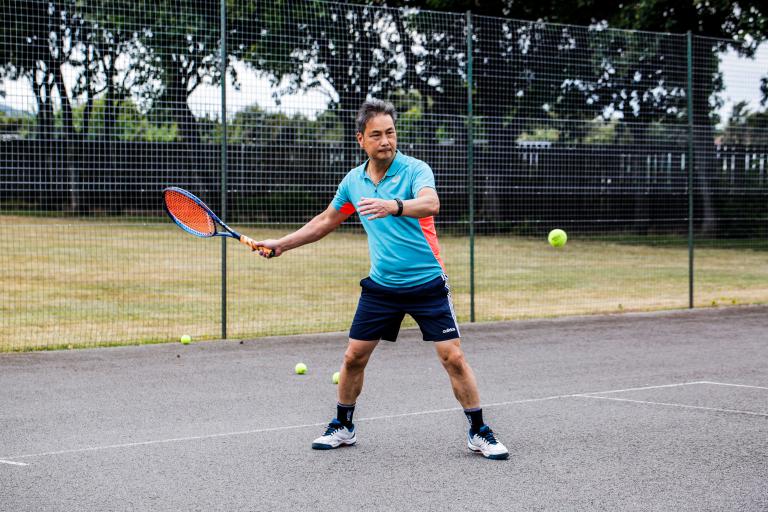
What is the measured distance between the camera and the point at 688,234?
13336 millimetres

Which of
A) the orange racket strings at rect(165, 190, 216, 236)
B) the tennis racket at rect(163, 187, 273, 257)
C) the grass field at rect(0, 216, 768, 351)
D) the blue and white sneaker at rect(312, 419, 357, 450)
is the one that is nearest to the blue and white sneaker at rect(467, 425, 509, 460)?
the blue and white sneaker at rect(312, 419, 357, 450)

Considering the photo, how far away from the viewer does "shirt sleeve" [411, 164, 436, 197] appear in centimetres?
531

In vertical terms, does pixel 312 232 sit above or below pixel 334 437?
above

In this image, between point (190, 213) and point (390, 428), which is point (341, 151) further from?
point (390, 428)

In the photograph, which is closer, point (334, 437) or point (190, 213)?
point (334, 437)

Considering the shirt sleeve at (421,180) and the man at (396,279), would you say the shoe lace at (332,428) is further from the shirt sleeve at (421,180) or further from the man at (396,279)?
the shirt sleeve at (421,180)

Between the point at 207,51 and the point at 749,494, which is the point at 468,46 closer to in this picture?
the point at 207,51

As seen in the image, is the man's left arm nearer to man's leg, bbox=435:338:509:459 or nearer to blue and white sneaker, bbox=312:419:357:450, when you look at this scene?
man's leg, bbox=435:338:509:459

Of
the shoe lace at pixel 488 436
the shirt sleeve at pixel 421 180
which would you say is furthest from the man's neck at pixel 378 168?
the shoe lace at pixel 488 436

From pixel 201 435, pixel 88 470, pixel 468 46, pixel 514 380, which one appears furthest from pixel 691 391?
pixel 468 46

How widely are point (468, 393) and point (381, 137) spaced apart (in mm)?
1511

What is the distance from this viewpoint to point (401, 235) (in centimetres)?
543

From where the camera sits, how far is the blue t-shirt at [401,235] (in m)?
5.40

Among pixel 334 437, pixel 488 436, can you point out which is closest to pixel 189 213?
pixel 334 437
